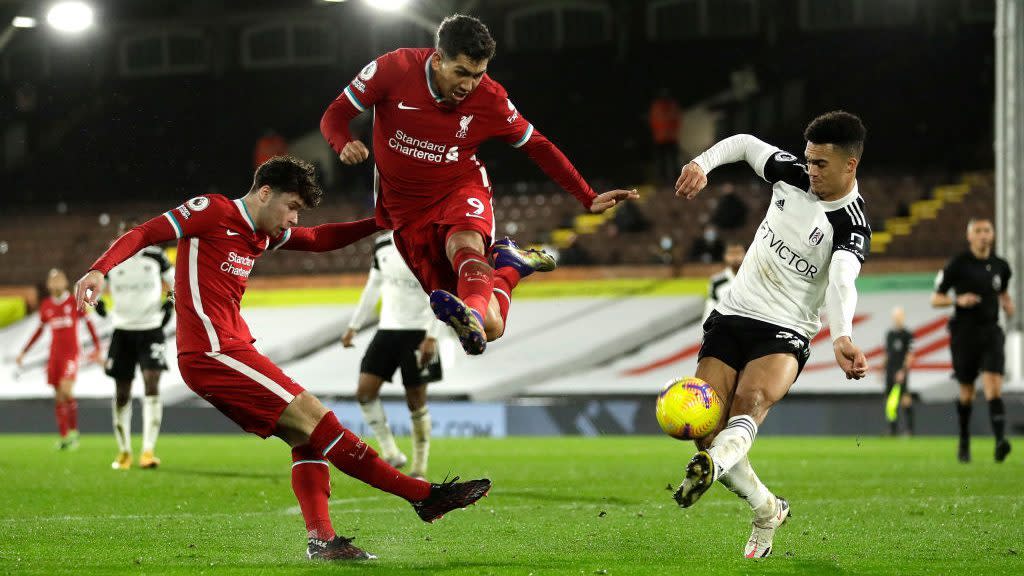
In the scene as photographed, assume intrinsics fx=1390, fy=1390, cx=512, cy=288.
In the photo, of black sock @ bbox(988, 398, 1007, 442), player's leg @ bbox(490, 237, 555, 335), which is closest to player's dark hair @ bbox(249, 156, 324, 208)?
player's leg @ bbox(490, 237, 555, 335)

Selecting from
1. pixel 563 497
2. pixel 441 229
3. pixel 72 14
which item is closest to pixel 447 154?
pixel 441 229

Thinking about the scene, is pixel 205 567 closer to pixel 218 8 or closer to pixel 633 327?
pixel 633 327

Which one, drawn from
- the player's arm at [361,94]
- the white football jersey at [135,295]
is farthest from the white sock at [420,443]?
the player's arm at [361,94]

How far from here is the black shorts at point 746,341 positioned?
260 inches

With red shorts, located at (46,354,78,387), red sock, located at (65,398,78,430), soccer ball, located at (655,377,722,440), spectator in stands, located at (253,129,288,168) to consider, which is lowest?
red sock, located at (65,398,78,430)

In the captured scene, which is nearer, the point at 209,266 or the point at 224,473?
the point at 209,266

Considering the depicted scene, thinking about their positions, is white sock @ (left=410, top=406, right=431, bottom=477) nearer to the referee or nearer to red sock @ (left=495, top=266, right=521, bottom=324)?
red sock @ (left=495, top=266, right=521, bottom=324)

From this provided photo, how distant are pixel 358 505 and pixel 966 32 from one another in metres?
25.1

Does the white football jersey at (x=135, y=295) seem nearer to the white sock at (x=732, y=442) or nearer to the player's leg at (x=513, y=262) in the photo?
the player's leg at (x=513, y=262)

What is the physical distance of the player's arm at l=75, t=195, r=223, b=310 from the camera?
19.3 feet

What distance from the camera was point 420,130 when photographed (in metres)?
7.12

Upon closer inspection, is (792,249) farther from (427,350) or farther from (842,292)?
(427,350)

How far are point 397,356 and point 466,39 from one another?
552cm

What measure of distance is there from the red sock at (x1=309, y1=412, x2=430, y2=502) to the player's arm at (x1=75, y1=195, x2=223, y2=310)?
1.06 meters
